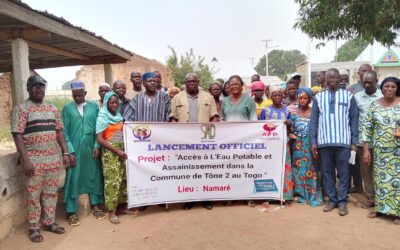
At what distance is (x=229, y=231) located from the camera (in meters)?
3.93

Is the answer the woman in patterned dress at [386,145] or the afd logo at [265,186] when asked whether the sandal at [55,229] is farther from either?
the woman in patterned dress at [386,145]

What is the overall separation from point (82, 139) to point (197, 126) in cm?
146

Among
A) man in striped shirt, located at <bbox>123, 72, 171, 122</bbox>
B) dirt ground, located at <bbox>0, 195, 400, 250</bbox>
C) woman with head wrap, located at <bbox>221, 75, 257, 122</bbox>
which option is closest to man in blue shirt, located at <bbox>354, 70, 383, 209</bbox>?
dirt ground, located at <bbox>0, 195, 400, 250</bbox>

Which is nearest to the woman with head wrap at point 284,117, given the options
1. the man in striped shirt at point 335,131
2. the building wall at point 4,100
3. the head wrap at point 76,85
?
the man in striped shirt at point 335,131

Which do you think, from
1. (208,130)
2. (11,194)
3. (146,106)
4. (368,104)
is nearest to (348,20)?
(368,104)

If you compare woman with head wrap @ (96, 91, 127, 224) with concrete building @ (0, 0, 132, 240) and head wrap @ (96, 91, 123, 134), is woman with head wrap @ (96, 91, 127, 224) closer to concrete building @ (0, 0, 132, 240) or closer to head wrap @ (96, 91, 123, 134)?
head wrap @ (96, 91, 123, 134)

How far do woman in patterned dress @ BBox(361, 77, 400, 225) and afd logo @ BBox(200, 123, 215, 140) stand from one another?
1828 millimetres

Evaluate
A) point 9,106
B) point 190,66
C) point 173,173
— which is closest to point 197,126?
point 173,173

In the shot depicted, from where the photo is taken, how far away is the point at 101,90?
5152mm

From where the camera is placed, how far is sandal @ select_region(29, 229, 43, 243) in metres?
3.83

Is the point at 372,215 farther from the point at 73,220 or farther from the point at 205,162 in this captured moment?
the point at 73,220

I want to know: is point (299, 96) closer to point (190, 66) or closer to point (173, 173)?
point (173, 173)

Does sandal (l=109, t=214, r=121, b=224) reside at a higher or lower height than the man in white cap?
lower

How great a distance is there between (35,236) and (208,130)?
2.32 m
